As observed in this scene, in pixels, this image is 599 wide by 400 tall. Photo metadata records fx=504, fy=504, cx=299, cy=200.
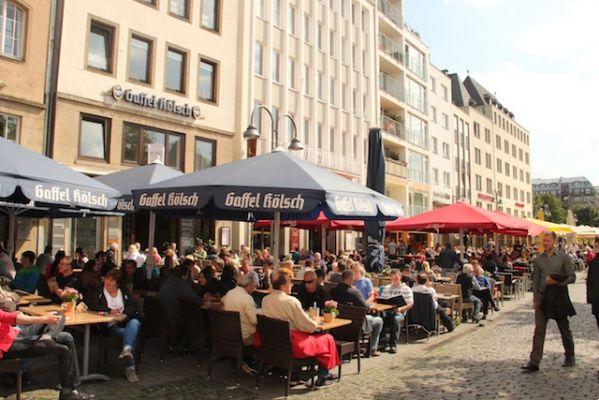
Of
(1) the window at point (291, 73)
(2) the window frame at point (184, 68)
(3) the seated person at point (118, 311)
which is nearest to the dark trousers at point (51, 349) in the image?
(3) the seated person at point (118, 311)

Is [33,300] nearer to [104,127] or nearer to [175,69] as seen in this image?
[104,127]

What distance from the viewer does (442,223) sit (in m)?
14.3

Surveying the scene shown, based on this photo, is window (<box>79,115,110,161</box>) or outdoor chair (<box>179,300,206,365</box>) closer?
outdoor chair (<box>179,300,206,365</box>)

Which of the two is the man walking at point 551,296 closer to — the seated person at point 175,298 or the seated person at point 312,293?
the seated person at point 312,293

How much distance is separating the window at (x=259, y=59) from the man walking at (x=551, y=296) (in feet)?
65.4

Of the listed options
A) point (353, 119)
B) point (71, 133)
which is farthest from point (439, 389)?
point (353, 119)

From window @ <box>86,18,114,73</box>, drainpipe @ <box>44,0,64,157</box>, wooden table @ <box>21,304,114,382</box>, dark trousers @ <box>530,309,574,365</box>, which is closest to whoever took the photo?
wooden table @ <box>21,304,114,382</box>

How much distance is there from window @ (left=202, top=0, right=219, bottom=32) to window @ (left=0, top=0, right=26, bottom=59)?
8.14 m

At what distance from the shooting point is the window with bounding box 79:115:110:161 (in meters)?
18.0

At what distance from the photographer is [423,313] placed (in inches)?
398

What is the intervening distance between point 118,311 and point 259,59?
20524 mm

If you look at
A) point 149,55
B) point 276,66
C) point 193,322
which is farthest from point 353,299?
point 276,66

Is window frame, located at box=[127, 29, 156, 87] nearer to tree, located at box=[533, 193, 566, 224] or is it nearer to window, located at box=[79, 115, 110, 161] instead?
window, located at box=[79, 115, 110, 161]

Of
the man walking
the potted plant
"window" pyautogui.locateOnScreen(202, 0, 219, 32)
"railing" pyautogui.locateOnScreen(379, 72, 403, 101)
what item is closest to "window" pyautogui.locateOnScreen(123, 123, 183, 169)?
"window" pyautogui.locateOnScreen(202, 0, 219, 32)
